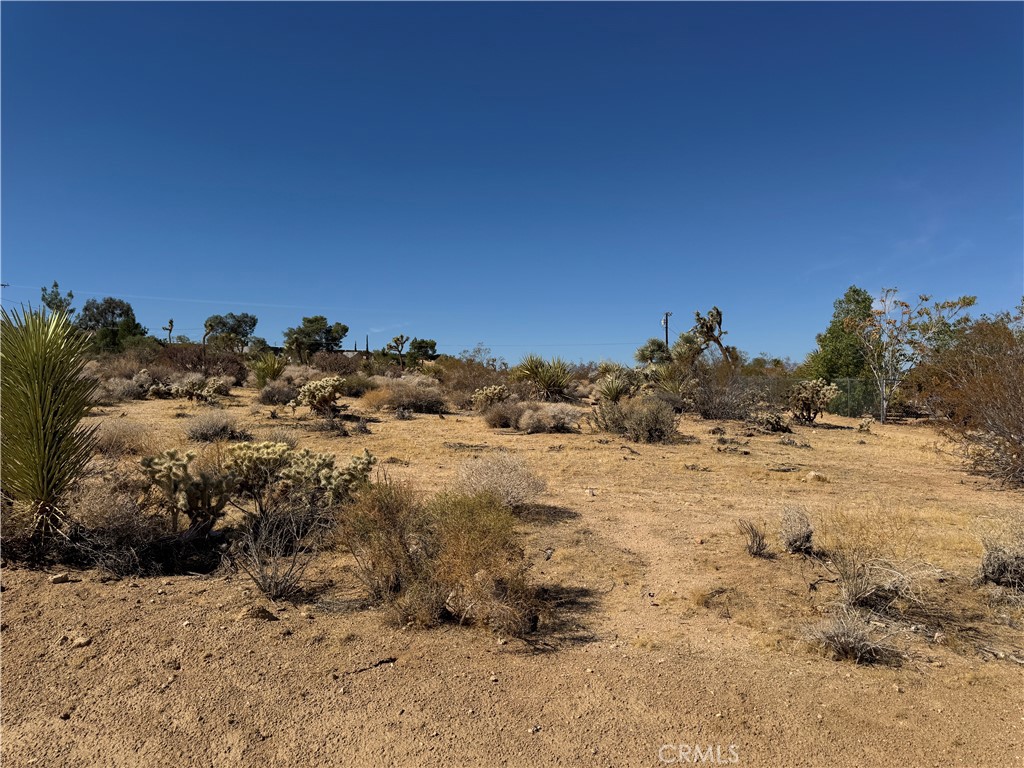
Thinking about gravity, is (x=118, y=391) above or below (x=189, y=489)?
above

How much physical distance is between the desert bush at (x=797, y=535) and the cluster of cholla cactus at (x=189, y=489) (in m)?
5.90

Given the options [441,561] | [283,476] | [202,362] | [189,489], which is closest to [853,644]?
[441,561]

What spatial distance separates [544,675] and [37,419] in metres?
4.89

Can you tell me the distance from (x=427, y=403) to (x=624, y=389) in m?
7.27

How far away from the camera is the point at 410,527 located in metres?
5.20

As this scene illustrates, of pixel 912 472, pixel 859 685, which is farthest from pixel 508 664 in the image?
pixel 912 472

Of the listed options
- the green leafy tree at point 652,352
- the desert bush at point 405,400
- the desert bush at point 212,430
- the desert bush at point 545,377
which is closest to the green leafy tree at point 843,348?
the green leafy tree at point 652,352

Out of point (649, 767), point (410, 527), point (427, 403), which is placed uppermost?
point (427, 403)

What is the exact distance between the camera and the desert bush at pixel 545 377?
22.1 meters

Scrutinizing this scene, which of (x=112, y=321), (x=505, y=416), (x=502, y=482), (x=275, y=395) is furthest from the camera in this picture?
(x=112, y=321)

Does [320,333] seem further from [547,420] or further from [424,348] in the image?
[547,420]

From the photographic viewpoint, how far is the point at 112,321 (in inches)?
2021

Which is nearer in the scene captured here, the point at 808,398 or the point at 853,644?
the point at 853,644

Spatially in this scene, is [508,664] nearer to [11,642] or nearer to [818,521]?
[11,642]
